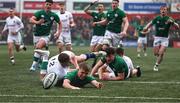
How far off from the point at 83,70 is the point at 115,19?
667cm

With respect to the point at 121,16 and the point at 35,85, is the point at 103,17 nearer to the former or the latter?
the point at 121,16

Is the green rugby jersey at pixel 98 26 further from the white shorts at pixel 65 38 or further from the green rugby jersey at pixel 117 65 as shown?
the green rugby jersey at pixel 117 65

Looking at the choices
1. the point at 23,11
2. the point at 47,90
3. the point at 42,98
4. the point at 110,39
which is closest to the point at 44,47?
the point at 110,39

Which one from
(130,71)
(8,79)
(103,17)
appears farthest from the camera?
(103,17)

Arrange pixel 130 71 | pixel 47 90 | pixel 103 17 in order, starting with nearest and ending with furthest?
pixel 47 90 < pixel 130 71 < pixel 103 17

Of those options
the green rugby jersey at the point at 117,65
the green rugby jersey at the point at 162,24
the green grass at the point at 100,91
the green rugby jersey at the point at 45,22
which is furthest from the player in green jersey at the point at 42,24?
the green rugby jersey at the point at 162,24

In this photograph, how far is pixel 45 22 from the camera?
18062mm

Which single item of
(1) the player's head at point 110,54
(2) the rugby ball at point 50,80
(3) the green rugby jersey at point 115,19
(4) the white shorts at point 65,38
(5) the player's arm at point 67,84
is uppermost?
(3) the green rugby jersey at point 115,19

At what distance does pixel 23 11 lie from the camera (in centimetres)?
5916

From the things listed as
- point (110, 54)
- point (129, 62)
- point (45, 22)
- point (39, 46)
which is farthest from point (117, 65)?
point (45, 22)

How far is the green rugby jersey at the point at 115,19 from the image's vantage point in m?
18.7

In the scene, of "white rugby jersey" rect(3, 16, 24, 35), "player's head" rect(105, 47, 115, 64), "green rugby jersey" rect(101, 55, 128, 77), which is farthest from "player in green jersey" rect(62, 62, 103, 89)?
"white rugby jersey" rect(3, 16, 24, 35)

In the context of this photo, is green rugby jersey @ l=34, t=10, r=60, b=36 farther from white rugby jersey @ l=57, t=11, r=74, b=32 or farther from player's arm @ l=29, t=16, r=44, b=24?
white rugby jersey @ l=57, t=11, r=74, b=32

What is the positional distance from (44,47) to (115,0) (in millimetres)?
2983
